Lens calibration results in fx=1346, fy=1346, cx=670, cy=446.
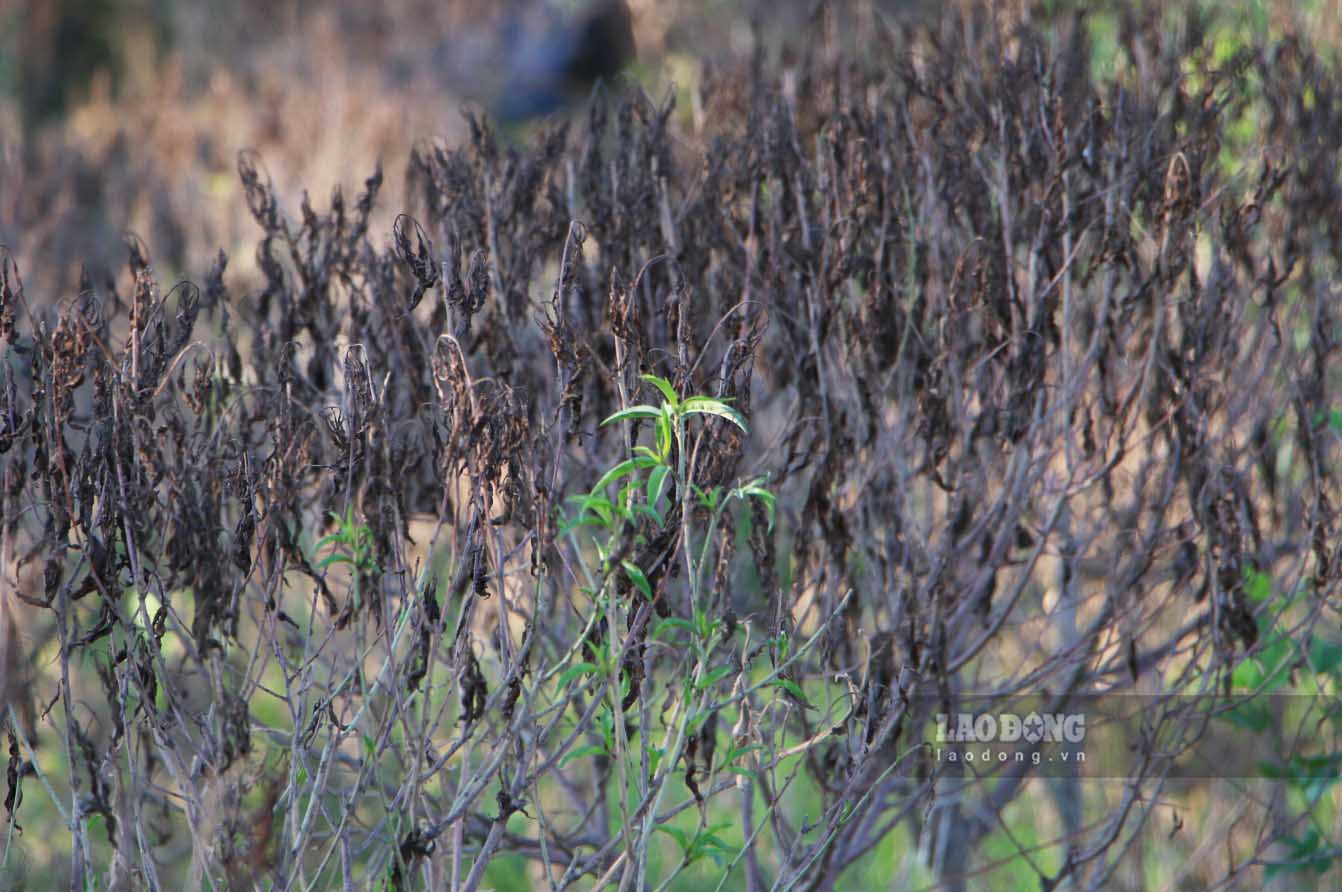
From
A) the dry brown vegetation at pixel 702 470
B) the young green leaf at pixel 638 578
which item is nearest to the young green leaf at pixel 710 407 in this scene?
the dry brown vegetation at pixel 702 470

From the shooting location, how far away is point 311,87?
8875 mm

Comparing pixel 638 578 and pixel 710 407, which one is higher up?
pixel 710 407

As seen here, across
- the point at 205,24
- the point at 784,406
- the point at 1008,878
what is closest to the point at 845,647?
the point at 784,406

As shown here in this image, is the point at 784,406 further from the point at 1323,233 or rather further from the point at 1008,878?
the point at 1008,878

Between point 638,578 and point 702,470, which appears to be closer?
point 638,578

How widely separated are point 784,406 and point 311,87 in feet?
20.5

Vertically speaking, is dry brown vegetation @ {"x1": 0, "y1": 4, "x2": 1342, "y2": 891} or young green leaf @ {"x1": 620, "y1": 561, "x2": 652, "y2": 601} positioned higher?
dry brown vegetation @ {"x1": 0, "y1": 4, "x2": 1342, "y2": 891}

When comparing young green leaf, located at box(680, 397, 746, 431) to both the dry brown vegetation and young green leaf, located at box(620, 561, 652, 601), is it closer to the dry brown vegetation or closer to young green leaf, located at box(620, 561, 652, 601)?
the dry brown vegetation

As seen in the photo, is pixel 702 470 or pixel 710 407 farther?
pixel 702 470

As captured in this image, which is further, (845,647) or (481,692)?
(845,647)

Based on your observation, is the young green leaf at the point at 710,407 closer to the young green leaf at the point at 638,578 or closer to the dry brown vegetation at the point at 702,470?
the dry brown vegetation at the point at 702,470

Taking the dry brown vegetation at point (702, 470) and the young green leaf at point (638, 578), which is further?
the dry brown vegetation at point (702, 470)

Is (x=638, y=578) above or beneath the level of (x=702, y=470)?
beneath

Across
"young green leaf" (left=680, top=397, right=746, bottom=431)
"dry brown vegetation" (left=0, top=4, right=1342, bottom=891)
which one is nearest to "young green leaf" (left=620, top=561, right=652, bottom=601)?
"dry brown vegetation" (left=0, top=4, right=1342, bottom=891)
